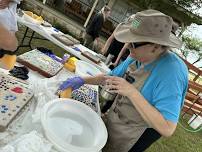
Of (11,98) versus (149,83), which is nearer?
(11,98)

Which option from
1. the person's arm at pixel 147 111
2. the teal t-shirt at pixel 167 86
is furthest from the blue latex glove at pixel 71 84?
the teal t-shirt at pixel 167 86

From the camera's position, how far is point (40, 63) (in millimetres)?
2451

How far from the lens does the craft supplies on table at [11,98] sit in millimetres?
1442

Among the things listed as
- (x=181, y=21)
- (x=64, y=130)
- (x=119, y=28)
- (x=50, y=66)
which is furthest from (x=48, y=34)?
(x=181, y=21)

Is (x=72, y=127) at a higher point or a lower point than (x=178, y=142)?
higher

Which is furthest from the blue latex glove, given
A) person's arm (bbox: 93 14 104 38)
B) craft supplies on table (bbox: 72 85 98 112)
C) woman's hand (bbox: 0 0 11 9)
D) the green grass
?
person's arm (bbox: 93 14 104 38)

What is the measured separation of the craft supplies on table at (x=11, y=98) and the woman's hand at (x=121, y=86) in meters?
0.50

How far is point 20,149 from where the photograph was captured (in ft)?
4.35

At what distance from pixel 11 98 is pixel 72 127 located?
0.39 meters

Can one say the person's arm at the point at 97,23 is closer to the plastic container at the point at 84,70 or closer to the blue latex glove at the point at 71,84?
the plastic container at the point at 84,70

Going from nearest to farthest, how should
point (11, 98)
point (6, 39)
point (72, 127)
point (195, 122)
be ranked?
point (6, 39) → point (11, 98) → point (72, 127) → point (195, 122)

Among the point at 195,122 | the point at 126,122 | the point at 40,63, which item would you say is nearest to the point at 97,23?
the point at 195,122

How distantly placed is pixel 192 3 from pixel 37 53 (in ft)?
48.4

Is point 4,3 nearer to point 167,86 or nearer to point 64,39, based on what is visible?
point 167,86
